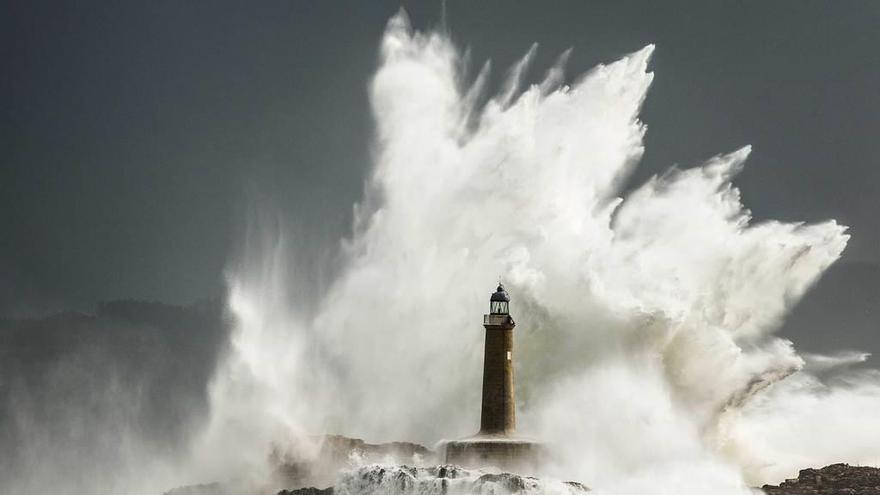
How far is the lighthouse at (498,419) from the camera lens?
64.0m

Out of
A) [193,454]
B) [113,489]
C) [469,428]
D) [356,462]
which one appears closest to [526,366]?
[469,428]

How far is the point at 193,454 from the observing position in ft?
284

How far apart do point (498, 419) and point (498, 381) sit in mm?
2061

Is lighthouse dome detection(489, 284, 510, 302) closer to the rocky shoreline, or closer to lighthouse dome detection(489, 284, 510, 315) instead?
lighthouse dome detection(489, 284, 510, 315)

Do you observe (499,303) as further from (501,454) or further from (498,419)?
(501,454)

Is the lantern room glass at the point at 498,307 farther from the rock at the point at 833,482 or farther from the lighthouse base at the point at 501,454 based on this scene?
the rock at the point at 833,482

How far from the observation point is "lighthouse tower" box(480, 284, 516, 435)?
6650 cm

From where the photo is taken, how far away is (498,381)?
66.8 meters

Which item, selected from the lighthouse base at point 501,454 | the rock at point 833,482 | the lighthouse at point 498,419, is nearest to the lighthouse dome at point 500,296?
the lighthouse at point 498,419

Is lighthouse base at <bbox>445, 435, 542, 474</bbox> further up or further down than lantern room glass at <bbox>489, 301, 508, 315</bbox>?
further down

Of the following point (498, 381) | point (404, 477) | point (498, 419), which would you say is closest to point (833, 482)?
point (498, 419)

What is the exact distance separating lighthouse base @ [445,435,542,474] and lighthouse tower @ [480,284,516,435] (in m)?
1.52

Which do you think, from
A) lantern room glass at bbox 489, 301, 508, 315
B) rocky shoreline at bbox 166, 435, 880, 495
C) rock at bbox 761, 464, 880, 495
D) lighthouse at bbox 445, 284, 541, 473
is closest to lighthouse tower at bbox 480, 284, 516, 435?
lighthouse at bbox 445, 284, 541, 473

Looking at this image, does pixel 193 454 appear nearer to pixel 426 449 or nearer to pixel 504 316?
pixel 426 449
